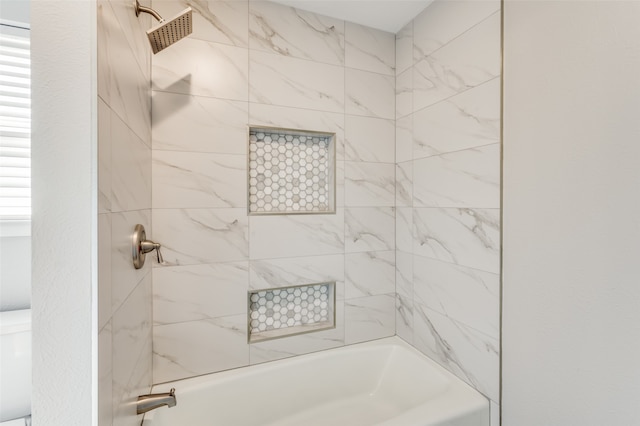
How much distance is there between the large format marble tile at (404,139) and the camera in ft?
5.94

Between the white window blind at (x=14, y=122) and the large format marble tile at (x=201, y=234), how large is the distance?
0.57 meters

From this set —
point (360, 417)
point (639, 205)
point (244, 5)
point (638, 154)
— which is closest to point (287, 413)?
point (360, 417)

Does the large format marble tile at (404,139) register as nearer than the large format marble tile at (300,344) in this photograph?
No

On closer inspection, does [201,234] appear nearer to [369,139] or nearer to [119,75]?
[119,75]

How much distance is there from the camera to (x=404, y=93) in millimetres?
1862

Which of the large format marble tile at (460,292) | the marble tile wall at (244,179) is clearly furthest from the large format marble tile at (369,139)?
the large format marble tile at (460,292)

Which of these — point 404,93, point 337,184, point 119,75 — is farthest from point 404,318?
point 119,75

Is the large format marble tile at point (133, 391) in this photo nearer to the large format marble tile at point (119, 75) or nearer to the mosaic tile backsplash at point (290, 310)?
the mosaic tile backsplash at point (290, 310)

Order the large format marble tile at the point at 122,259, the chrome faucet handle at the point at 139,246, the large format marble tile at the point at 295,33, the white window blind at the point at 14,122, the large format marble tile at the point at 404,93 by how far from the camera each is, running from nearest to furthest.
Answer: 1. the large format marble tile at the point at 122,259
2. the chrome faucet handle at the point at 139,246
3. the white window blind at the point at 14,122
4. the large format marble tile at the point at 295,33
5. the large format marble tile at the point at 404,93

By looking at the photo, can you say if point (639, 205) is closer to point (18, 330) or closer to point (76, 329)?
point (76, 329)

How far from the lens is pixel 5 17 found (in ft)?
3.97

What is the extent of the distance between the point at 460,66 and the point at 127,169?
160cm

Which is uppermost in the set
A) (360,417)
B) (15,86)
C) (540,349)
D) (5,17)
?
(5,17)

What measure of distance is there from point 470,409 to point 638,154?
1186 mm
